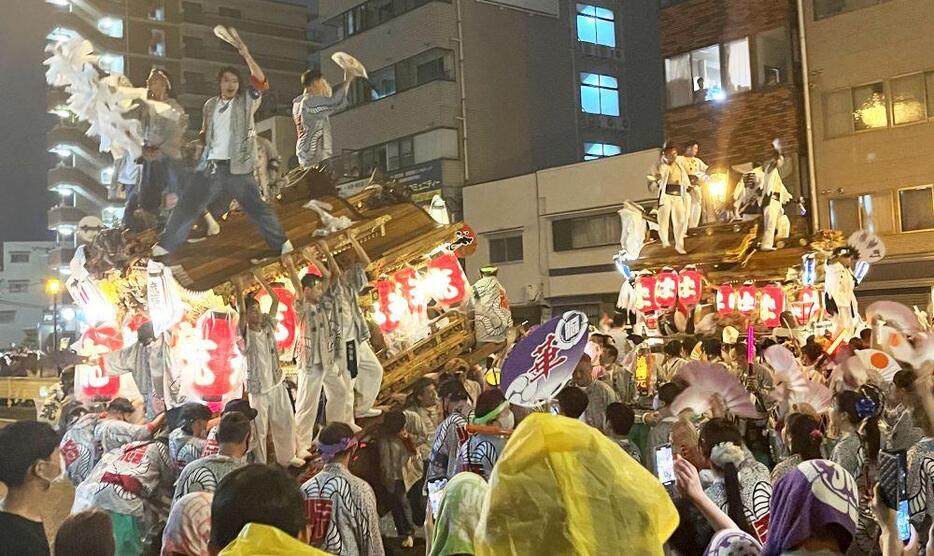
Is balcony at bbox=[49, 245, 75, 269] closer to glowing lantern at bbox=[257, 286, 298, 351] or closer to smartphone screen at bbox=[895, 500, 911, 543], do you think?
glowing lantern at bbox=[257, 286, 298, 351]

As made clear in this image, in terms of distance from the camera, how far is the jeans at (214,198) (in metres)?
8.38

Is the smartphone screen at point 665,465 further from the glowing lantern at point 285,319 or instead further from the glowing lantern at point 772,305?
the glowing lantern at point 772,305

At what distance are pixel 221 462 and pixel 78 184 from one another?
546 centimetres

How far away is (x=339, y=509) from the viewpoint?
194 inches

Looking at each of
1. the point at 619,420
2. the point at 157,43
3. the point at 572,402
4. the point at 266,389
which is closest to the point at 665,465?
the point at 572,402

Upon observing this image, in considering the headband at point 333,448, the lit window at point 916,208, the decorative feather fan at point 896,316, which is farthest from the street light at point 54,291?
the lit window at point 916,208

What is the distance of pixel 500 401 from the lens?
6.07m

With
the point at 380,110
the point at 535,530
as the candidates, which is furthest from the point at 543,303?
the point at 535,530

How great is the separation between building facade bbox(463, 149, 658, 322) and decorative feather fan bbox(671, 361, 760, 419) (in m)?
16.4

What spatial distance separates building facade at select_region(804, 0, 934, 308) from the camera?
18.0 meters

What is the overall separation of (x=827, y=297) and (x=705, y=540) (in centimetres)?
1172

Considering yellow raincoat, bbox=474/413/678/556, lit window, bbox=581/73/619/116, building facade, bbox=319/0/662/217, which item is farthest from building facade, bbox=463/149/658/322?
yellow raincoat, bbox=474/413/678/556

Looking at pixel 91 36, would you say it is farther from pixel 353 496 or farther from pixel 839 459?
pixel 839 459

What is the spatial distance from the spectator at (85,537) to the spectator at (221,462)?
1.69m
